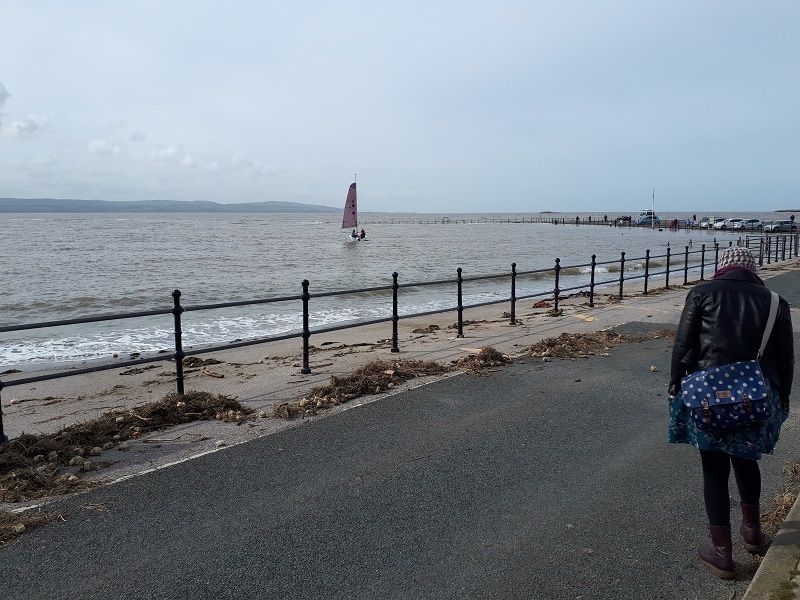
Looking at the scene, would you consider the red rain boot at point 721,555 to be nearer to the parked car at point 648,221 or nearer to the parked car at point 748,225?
the parked car at point 748,225

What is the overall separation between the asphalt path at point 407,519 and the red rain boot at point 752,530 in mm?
86

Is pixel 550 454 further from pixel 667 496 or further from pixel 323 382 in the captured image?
pixel 323 382

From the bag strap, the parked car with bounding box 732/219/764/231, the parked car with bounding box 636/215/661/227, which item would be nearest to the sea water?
the bag strap

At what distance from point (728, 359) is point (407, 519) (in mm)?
2164

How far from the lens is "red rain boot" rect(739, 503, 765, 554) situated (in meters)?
3.72

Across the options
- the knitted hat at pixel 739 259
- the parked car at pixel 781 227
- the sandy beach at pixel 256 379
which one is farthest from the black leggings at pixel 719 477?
the parked car at pixel 781 227

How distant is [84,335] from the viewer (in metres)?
15.8

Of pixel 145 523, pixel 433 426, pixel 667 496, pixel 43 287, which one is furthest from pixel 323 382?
pixel 43 287

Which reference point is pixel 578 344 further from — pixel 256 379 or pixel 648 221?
pixel 648 221

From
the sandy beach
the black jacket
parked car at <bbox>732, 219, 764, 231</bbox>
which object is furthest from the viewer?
parked car at <bbox>732, 219, 764, 231</bbox>

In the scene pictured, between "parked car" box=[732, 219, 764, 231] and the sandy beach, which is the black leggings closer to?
the sandy beach

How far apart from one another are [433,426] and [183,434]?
7.67 ft

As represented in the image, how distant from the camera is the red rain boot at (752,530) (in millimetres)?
3717

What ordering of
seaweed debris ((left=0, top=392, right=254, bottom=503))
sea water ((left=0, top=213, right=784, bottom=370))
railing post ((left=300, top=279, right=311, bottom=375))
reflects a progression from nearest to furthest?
seaweed debris ((left=0, top=392, right=254, bottom=503)) < railing post ((left=300, top=279, right=311, bottom=375)) < sea water ((left=0, top=213, right=784, bottom=370))
